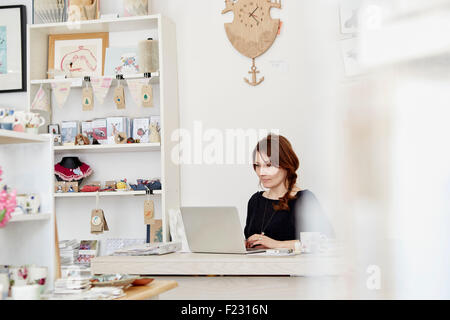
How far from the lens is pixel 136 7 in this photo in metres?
2.35

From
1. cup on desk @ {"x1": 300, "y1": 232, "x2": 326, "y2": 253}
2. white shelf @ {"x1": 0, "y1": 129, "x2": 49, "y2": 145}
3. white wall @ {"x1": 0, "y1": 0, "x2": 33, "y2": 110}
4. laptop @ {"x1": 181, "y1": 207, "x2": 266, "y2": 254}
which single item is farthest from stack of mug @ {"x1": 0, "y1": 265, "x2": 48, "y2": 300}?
white wall @ {"x1": 0, "y1": 0, "x2": 33, "y2": 110}

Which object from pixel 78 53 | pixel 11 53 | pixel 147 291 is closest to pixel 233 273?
pixel 147 291

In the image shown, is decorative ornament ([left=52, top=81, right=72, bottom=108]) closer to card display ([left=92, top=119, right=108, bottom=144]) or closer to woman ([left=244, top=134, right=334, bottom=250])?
card display ([left=92, top=119, right=108, bottom=144])

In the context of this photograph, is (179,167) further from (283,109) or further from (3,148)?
(3,148)

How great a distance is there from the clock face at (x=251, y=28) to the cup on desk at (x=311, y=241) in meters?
0.89

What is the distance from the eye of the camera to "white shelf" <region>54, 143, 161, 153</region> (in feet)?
7.54

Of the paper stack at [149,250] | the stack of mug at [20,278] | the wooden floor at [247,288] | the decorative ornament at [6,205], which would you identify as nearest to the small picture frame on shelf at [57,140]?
the paper stack at [149,250]

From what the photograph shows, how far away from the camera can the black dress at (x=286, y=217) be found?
202cm

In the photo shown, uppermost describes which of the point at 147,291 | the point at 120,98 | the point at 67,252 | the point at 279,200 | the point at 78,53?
the point at 78,53

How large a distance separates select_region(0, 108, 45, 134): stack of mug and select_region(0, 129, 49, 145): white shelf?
21 mm

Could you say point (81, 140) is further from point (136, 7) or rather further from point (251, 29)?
point (251, 29)

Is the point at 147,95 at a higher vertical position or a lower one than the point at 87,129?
higher

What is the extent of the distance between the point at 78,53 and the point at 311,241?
1.44 m

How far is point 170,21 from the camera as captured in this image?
2.37 metres
